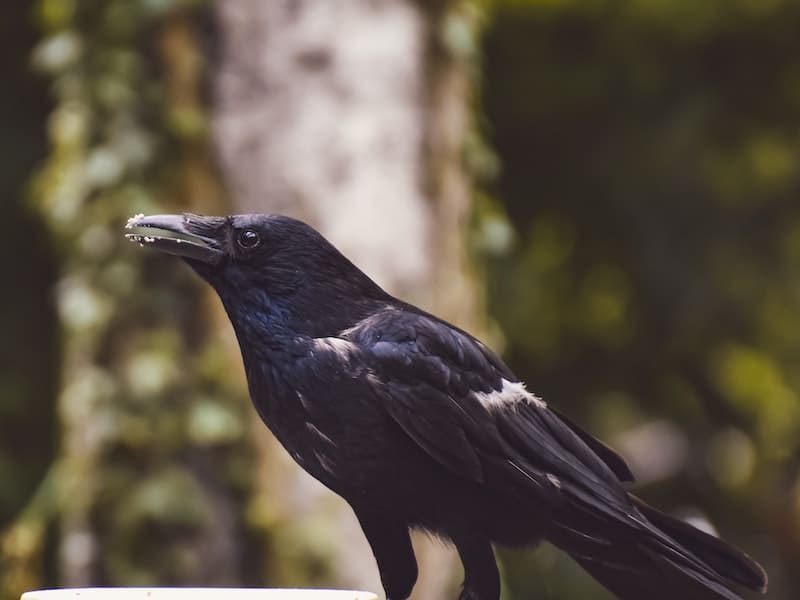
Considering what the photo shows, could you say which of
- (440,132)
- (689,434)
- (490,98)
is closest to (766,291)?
(689,434)

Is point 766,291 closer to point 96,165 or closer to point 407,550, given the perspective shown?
point 96,165

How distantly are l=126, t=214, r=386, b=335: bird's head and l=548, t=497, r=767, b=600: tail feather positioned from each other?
67cm

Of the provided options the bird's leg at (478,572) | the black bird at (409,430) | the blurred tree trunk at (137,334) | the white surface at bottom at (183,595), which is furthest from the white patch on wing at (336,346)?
the blurred tree trunk at (137,334)

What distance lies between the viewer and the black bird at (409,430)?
9.48 ft

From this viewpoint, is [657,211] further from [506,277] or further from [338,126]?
[338,126]

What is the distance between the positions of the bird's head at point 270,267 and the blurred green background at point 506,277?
8.27 ft

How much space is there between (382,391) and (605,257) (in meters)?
5.25

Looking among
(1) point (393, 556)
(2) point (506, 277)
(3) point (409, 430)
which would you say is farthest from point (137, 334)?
(3) point (409, 430)

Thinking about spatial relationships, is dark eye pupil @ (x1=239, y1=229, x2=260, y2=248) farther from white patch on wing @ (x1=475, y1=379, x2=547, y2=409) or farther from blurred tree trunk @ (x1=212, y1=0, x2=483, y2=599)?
blurred tree trunk @ (x1=212, y1=0, x2=483, y2=599)

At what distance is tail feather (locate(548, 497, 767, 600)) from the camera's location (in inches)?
122

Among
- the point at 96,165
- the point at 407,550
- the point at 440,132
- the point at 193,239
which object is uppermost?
the point at 440,132

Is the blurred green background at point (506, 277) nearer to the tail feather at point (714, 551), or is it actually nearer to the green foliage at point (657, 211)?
the green foliage at point (657, 211)

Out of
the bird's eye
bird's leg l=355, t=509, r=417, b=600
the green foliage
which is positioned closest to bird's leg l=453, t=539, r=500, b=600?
bird's leg l=355, t=509, r=417, b=600

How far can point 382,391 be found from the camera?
116 inches
